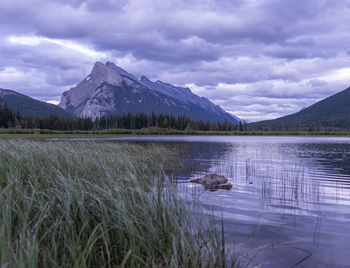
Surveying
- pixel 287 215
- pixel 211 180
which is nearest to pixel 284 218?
pixel 287 215

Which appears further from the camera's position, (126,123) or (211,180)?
(126,123)

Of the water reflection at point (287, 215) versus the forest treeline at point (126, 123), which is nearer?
the water reflection at point (287, 215)

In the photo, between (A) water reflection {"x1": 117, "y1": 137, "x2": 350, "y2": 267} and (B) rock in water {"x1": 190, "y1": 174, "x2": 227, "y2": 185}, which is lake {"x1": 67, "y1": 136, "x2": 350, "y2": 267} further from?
(B) rock in water {"x1": 190, "y1": 174, "x2": 227, "y2": 185}

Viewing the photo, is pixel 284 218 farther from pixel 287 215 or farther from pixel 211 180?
pixel 211 180

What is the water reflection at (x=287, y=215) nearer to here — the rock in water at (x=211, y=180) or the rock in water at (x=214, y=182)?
the rock in water at (x=214, y=182)

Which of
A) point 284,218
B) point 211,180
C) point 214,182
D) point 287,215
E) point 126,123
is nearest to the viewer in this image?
point 284,218

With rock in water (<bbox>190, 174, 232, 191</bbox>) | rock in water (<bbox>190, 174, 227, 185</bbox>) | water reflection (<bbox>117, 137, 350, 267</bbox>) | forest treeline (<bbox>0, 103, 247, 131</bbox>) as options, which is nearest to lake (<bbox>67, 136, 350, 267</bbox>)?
water reflection (<bbox>117, 137, 350, 267</bbox>)

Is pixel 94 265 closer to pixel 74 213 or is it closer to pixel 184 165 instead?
pixel 74 213

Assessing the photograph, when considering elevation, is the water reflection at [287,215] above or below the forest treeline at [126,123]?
below

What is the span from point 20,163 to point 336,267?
1009 centimetres

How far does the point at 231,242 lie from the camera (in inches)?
285

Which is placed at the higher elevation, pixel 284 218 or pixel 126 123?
pixel 126 123

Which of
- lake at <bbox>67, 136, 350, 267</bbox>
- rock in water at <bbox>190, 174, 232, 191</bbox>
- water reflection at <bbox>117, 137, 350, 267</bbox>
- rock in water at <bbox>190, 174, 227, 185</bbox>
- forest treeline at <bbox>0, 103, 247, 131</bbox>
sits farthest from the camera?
forest treeline at <bbox>0, 103, 247, 131</bbox>

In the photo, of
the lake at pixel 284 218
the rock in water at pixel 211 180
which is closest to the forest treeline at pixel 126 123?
the rock in water at pixel 211 180
